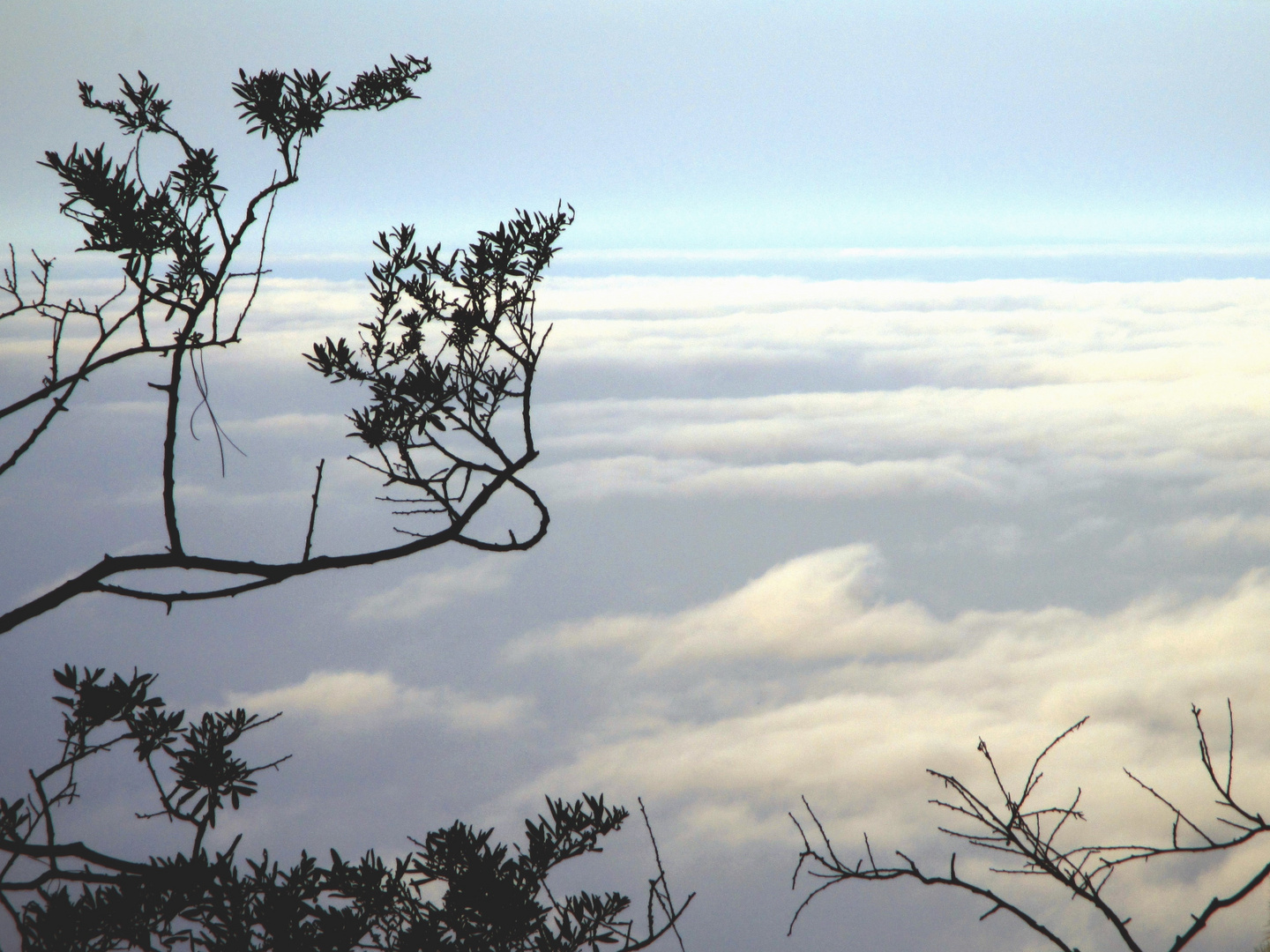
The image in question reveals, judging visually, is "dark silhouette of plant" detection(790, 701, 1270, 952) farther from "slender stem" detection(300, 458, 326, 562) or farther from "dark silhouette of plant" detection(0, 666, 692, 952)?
"slender stem" detection(300, 458, 326, 562)

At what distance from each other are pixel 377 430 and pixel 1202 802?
173874mm

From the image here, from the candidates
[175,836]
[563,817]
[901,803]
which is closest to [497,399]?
[563,817]

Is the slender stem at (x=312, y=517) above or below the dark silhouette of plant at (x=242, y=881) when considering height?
above

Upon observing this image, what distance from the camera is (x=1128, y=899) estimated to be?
155 metres

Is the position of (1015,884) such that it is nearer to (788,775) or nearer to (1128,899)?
(1128,899)

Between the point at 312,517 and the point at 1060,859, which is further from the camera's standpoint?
the point at 312,517

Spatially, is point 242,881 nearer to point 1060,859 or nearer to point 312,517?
point 312,517

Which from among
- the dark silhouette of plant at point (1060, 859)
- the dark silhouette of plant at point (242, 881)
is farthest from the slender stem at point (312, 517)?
the dark silhouette of plant at point (1060, 859)

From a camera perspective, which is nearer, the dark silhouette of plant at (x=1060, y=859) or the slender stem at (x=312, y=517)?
the dark silhouette of plant at (x=1060, y=859)

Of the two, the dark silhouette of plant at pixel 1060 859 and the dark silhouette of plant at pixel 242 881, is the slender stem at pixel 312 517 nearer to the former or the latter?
the dark silhouette of plant at pixel 242 881

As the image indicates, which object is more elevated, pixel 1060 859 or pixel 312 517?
pixel 312 517

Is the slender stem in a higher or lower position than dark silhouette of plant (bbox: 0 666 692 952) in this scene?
higher

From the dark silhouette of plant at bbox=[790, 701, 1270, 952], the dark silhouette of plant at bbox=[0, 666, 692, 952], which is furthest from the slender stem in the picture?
the dark silhouette of plant at bbox=[790, 701, 1270, 952]

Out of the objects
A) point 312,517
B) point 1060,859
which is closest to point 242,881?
point 312,517
